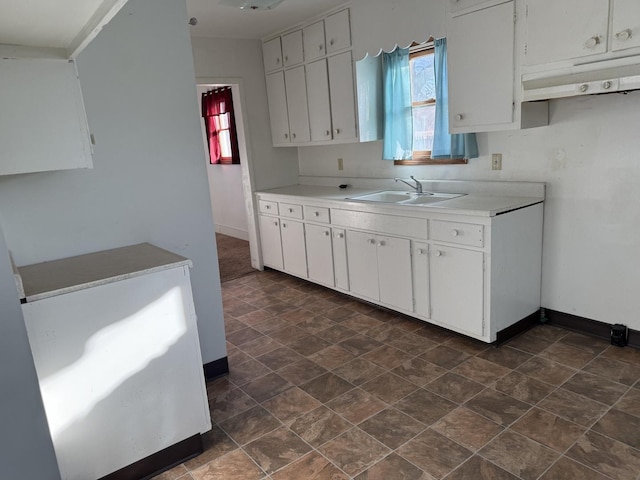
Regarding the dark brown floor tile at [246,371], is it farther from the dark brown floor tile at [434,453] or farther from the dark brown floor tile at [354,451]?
the dark brown floor tile at [434,453]

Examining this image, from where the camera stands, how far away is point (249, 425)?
7.91ft

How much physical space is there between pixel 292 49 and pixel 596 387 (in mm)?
3722

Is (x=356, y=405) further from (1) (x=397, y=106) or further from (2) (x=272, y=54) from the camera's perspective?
(2) (x=272, y=54)

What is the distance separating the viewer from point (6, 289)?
1.38 metres

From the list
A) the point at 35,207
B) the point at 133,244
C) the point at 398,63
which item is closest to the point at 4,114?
the point at 35,207

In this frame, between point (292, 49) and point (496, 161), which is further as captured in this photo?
point (292, 49)

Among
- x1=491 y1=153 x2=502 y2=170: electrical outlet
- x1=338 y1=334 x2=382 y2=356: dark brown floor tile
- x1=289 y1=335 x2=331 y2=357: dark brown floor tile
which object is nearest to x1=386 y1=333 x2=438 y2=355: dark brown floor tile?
x1=338 y1=334 x2=382 y2=356: dark brown floor tile

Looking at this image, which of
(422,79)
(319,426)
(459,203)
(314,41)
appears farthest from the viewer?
(314,41)

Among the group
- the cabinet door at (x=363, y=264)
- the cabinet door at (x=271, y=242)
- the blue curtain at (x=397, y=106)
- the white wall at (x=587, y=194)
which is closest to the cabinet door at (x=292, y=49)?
the blue curtain at (x=397, y=106)

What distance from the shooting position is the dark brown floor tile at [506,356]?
A: 9.26ft

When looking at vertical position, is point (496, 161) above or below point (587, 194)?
above

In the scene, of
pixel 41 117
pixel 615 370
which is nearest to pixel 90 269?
pixel 41 117

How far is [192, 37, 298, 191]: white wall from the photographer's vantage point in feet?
15.0

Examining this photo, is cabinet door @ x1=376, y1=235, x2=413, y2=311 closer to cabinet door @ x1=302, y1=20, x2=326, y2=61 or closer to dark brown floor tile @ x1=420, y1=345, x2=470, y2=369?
dark brown floor tile @ x1=420, y1=345, x2=470, y2=369
